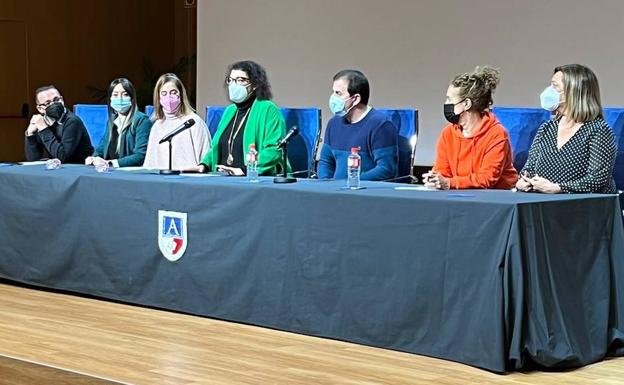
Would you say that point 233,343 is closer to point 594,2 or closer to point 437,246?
point 437,246

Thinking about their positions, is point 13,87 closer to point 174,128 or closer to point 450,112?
point 174,128

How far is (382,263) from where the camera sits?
13.4ft

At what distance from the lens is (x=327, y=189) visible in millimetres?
4262

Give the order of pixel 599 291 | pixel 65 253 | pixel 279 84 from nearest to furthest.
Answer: pixel 599 291
pixel 65 253
pixel 279 84

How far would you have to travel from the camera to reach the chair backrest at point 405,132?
17.4 ft

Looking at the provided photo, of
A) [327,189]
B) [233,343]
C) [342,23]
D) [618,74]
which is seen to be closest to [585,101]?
[327,189]

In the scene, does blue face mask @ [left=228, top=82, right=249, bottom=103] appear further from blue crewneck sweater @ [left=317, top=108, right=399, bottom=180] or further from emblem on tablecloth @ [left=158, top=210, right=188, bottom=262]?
emblem on tablecloth @ [left=158, top=210, right=188, bottom=262]

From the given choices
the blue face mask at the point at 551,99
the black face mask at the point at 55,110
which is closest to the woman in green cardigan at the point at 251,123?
the black face mask at the point at 55,110

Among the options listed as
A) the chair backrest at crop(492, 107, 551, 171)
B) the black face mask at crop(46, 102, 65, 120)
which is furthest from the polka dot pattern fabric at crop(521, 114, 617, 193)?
the black face mask at crop(46, 102, 65, 120)

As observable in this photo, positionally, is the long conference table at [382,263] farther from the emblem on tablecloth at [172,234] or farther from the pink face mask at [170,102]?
the pink face mask at [170,102]

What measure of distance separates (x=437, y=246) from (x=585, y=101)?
848 mm

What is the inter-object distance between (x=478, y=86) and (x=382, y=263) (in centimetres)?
88

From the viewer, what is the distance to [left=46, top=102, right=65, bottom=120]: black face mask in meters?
6.18

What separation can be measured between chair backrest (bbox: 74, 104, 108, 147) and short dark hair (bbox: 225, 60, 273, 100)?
1619 millimetres
